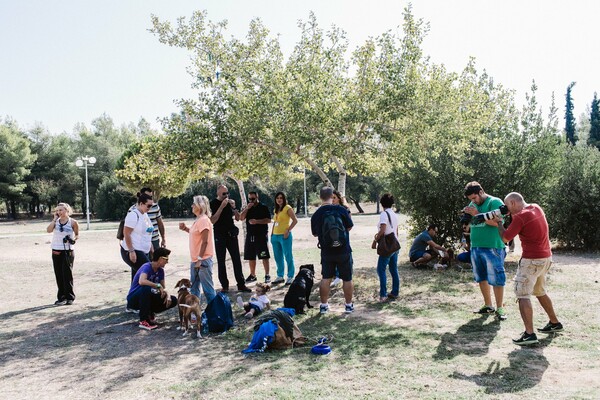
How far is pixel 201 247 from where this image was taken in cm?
703

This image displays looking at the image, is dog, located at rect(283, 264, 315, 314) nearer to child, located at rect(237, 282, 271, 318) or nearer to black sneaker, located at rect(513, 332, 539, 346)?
child, located at rect(237, 282, 271, 318)

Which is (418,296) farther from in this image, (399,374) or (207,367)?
(207,367)

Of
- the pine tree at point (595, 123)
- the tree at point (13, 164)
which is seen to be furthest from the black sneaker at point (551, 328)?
the tree at point (13, 164)

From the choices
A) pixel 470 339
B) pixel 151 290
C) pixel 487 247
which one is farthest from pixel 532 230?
pixel 151 290

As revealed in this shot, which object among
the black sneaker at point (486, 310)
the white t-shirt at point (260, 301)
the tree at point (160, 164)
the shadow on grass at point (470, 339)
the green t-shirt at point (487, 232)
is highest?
the tree at point (160, 164)

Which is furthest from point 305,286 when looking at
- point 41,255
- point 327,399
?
Answer: point 41,255

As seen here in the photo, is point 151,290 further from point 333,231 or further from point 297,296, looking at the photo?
point 333,231

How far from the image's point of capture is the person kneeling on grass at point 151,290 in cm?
698

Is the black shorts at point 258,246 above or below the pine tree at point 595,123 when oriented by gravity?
below

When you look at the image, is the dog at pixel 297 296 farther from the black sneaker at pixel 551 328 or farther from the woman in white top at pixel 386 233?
the black sneaker at pixel 551 328

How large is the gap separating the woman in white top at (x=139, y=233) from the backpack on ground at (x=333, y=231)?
8.98 ft

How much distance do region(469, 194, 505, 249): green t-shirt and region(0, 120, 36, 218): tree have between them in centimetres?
5954

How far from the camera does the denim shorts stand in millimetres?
6766

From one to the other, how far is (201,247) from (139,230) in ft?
4.20
